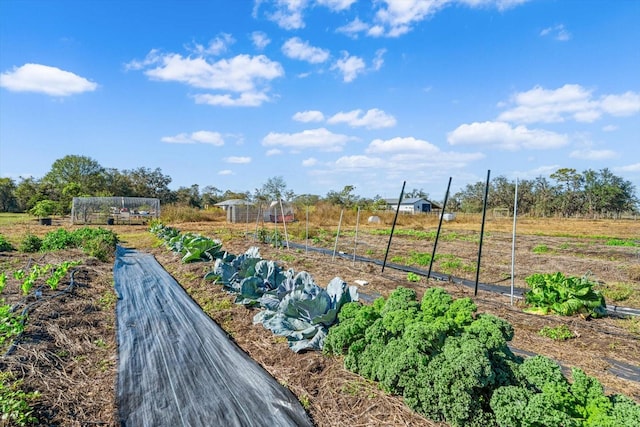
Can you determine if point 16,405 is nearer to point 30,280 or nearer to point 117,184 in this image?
point 30,280

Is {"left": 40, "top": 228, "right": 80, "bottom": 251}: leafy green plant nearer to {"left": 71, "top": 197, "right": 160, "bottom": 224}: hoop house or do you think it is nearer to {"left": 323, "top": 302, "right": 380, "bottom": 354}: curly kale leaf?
{"left": 323, "top": 302, "right": 380, "bottom": 354}: curly kale leaf

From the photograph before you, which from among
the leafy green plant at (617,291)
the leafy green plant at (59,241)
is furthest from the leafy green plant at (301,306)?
the leafy green plant at (59,241)

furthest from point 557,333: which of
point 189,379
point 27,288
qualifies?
point 27,288

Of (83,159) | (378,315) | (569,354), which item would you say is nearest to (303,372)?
(378,315)

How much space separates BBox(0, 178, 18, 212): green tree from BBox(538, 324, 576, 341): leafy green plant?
49.5m

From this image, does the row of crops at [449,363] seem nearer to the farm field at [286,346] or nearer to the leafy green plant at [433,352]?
the leafy green plant at [433,352]

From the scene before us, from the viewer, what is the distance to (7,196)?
38.2 m

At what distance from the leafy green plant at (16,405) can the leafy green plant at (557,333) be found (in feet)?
17.7

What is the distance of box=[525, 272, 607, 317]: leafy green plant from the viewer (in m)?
5.36

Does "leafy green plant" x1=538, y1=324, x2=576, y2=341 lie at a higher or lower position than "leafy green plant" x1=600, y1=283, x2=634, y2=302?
lower

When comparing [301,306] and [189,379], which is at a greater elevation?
[301,306]

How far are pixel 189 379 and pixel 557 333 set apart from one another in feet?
14.8

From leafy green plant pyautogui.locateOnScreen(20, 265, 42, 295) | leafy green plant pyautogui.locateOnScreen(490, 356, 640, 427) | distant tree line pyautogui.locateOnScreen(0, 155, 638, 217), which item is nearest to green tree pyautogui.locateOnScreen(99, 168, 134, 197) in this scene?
distant tree line pyautogui.locateOnScreen(0, 155, 638, 217)

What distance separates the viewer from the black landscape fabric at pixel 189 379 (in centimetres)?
269
